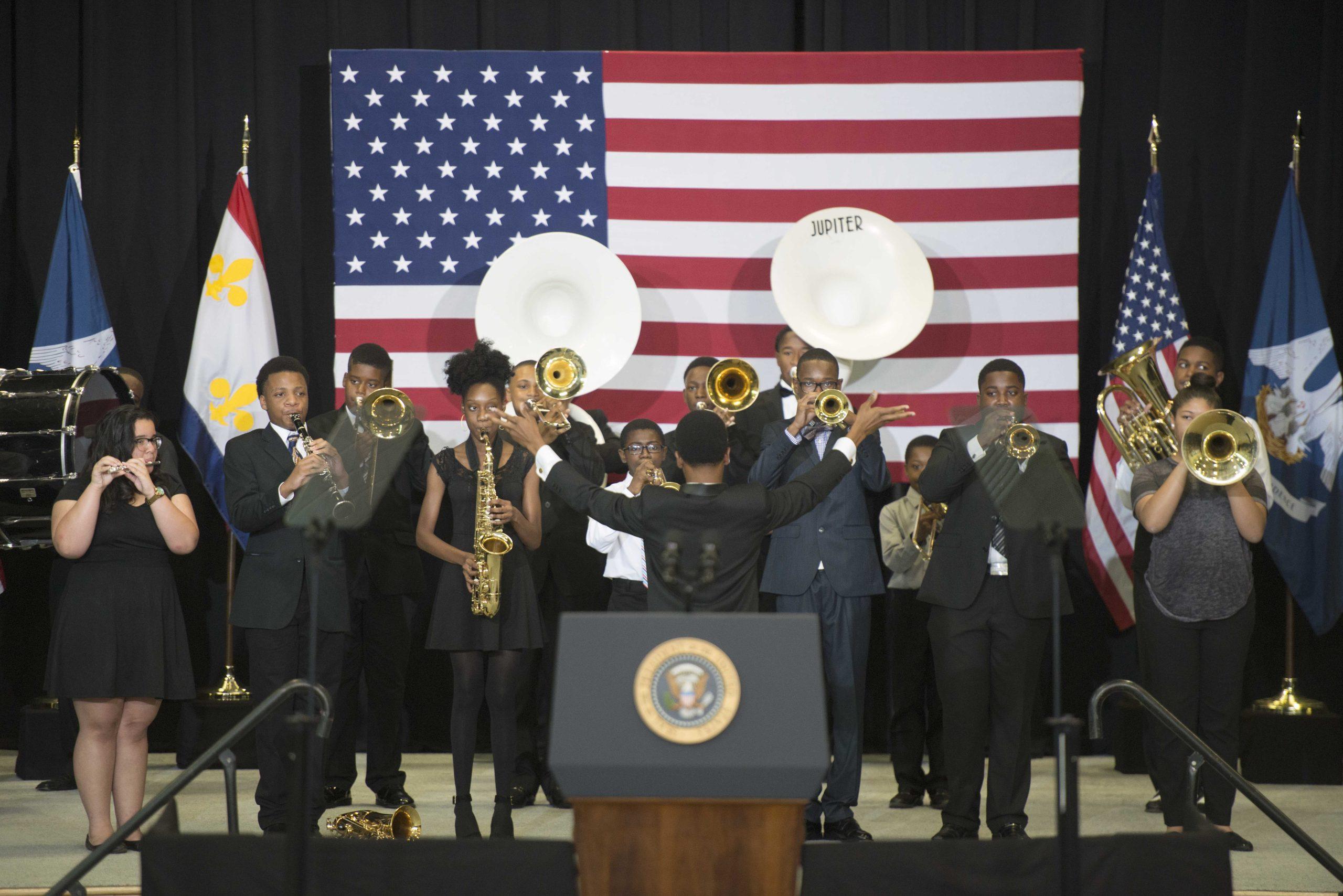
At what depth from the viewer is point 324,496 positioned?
15.4 ft

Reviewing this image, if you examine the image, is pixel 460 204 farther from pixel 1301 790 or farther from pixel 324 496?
pixel 1301 790

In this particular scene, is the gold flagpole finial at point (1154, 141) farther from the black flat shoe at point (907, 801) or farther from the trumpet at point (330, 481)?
the trumpet at point (330, 481)

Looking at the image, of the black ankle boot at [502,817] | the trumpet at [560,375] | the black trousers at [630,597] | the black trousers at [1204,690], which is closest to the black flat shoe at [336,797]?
the black ankle boot at [502,817]

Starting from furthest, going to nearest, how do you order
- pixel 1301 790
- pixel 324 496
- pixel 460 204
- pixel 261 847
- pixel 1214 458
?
1. pixel 460 204
2. pixel 1301 790
3. pixel 1214 458
4. pixel 324 496
5. pixel 261 847

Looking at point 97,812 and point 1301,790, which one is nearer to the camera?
point 97,812

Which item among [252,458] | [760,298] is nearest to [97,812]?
[252,458]

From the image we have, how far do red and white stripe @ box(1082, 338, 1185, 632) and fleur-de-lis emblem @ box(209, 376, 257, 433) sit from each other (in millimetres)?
4482

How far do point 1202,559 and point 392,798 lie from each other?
356 cm

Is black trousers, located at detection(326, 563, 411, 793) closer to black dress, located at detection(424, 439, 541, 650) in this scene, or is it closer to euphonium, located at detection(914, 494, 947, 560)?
black dress, located at detection(424, 439, 541, 650)

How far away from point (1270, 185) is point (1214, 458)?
10.3 feet

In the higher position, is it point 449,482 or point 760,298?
point 760,298

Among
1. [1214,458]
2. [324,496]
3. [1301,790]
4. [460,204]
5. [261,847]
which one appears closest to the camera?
[261,847]

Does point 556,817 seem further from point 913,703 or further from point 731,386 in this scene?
point 731,386

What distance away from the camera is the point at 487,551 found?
16.4ft
